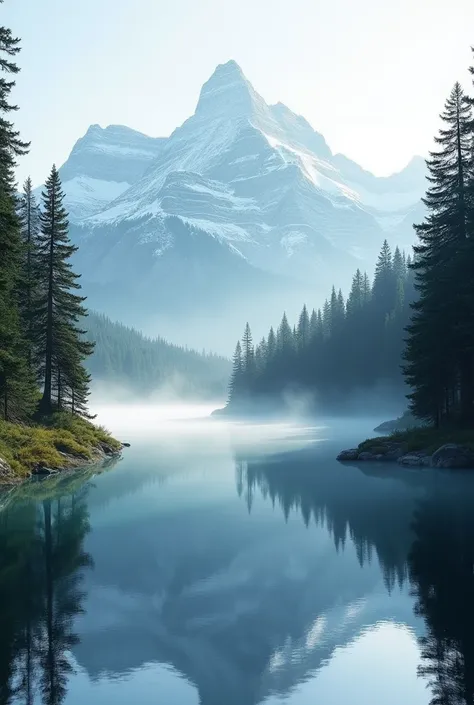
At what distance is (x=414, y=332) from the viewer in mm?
46188

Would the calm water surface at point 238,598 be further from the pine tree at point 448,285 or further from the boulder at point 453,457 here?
the pine tree at point 448,285

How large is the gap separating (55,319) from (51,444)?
415 inches

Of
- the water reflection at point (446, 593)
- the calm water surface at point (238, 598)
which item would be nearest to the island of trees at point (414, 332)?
the calm water surface at point (238, 598)

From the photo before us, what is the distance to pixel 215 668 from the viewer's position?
1252 cm

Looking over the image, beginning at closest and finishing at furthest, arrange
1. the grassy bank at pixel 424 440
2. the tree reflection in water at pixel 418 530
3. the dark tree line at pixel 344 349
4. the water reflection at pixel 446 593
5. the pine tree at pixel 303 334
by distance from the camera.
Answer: the water reflection at pixel 446 593 < the tree reflection in water at pixel 418 530 < the grassy bank at pixel 424 440 < the dark tree line at pixel 344 349 < the pine tree at pixel 303 334

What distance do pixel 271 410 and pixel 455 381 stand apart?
9997 centimetres

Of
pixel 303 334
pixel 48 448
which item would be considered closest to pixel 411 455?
pixel 48 448

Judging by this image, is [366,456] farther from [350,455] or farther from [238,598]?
[238,598]

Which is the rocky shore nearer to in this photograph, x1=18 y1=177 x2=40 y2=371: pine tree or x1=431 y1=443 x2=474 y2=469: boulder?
x1=431 y1=443 x2=474 y2=469: boulder

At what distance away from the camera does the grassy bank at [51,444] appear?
124 ft

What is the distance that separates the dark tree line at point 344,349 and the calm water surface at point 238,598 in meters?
89.3

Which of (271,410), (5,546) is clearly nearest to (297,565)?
(5,546)

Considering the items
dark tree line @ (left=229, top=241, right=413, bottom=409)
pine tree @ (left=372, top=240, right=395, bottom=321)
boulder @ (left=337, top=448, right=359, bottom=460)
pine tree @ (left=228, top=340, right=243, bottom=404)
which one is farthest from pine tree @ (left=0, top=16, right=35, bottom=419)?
pine tree @ (left=228, top=340, right=243, bottom=404)

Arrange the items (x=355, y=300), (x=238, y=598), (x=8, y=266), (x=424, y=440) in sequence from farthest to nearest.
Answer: (x=355, y=300) → (x=424, y=440) → (x=8, y=266) → (x=238, y=598)
